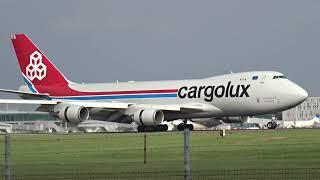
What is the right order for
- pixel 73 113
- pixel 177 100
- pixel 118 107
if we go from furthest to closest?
pixel 177 100
pixel 118 107
pixel 73 113

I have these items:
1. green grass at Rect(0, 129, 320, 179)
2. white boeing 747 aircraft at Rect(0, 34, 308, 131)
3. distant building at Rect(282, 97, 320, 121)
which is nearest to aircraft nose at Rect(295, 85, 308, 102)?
white boeing 747 aircraft at Rect(0, 34, 308, 131)

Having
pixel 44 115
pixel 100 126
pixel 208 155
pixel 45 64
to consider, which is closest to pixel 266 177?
pixel 208 155

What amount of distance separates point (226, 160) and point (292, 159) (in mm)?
2181

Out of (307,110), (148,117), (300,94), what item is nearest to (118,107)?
(148,117)

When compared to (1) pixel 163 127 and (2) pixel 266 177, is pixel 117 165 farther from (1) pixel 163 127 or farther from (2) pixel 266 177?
(1) pixel 163 127

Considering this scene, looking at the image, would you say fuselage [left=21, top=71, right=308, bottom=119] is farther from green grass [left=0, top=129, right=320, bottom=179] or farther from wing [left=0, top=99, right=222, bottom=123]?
green grass [left=0, top=129, right=320, bottom=179]

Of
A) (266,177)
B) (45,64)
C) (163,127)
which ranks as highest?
(45,64)

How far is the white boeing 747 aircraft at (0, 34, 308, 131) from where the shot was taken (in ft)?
204

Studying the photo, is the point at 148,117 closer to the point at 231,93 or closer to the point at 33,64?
the point at 231,93

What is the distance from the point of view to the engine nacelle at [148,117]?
2433 inches

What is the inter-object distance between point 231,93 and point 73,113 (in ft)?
37.9

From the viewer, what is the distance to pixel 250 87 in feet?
204

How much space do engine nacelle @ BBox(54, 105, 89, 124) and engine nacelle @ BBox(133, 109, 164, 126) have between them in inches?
148

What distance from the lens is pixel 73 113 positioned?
2447 inches
